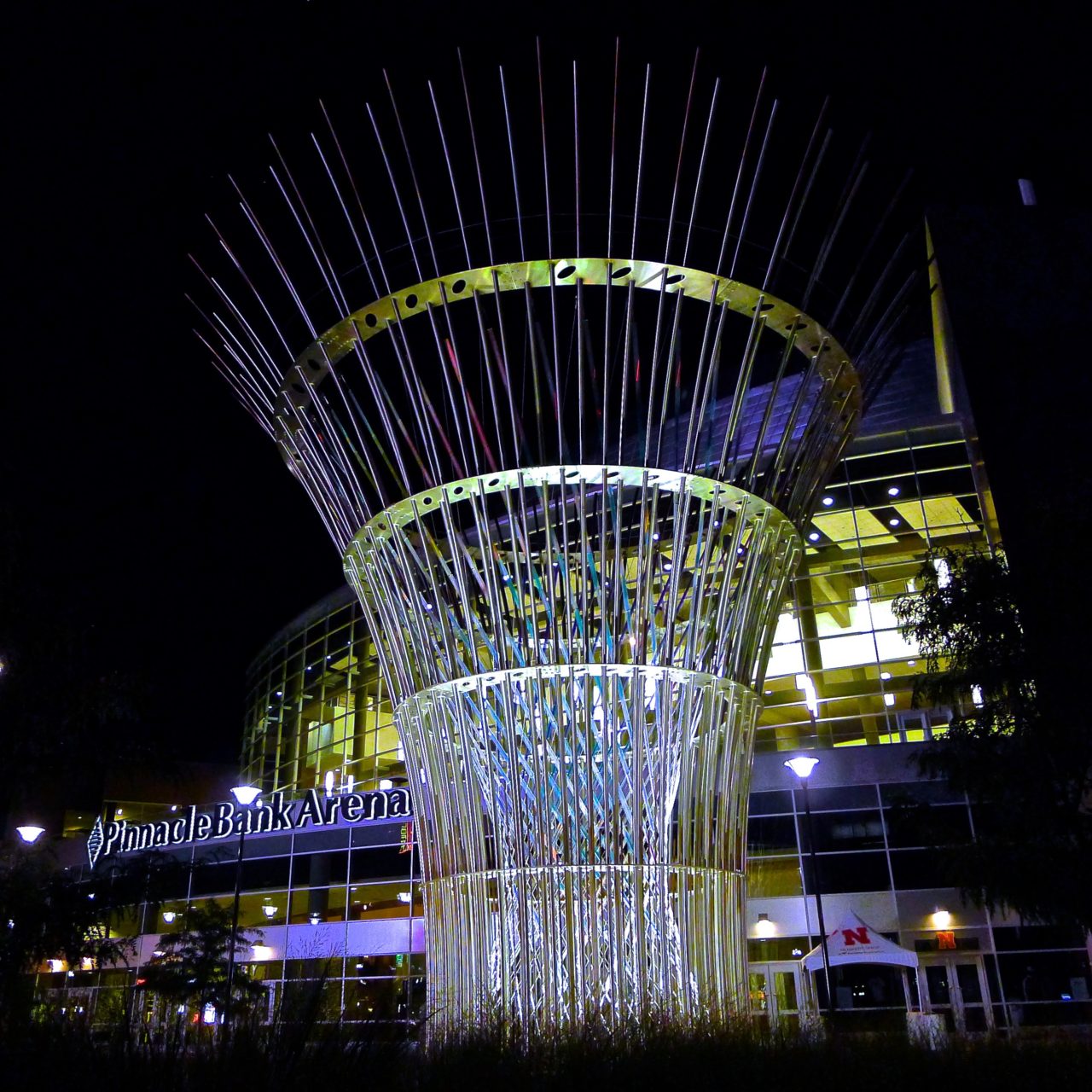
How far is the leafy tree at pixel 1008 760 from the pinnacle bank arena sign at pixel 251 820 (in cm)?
1061

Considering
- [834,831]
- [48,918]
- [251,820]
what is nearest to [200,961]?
[251,820]

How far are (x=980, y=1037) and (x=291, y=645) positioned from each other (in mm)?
28993

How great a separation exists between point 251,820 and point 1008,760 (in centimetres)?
1733

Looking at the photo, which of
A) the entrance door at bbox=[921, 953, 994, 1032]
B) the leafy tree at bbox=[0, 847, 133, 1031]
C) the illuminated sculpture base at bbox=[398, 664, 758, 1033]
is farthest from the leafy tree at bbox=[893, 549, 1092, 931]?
the leafy tree at bbox=[0, 847, 133, 1031]

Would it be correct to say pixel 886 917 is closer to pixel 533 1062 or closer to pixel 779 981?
pixel 779 981

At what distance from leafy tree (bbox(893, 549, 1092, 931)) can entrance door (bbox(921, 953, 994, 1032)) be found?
6.13m

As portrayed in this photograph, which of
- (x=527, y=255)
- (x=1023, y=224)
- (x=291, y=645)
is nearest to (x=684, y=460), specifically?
Answer: (x=527, y=255)

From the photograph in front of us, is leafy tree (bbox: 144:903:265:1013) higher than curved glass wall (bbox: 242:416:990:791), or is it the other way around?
curved glass wall (bbox: 242:416:990:791)

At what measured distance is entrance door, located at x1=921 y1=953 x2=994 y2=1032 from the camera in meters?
19.9

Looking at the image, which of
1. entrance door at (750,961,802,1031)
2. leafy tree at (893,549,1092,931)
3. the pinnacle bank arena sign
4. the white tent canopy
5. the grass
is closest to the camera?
→ the grass

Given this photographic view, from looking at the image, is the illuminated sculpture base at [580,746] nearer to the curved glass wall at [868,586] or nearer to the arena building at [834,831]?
the arena building at [834,831]

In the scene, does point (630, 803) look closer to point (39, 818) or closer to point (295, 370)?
point (295, 370)

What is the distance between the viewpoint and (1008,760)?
14.0m

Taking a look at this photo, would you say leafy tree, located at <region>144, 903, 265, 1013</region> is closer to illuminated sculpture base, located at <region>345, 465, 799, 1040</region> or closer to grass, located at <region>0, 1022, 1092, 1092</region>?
illuminated sculpture base, located at <region>345, 465, 799, 1040</region>
